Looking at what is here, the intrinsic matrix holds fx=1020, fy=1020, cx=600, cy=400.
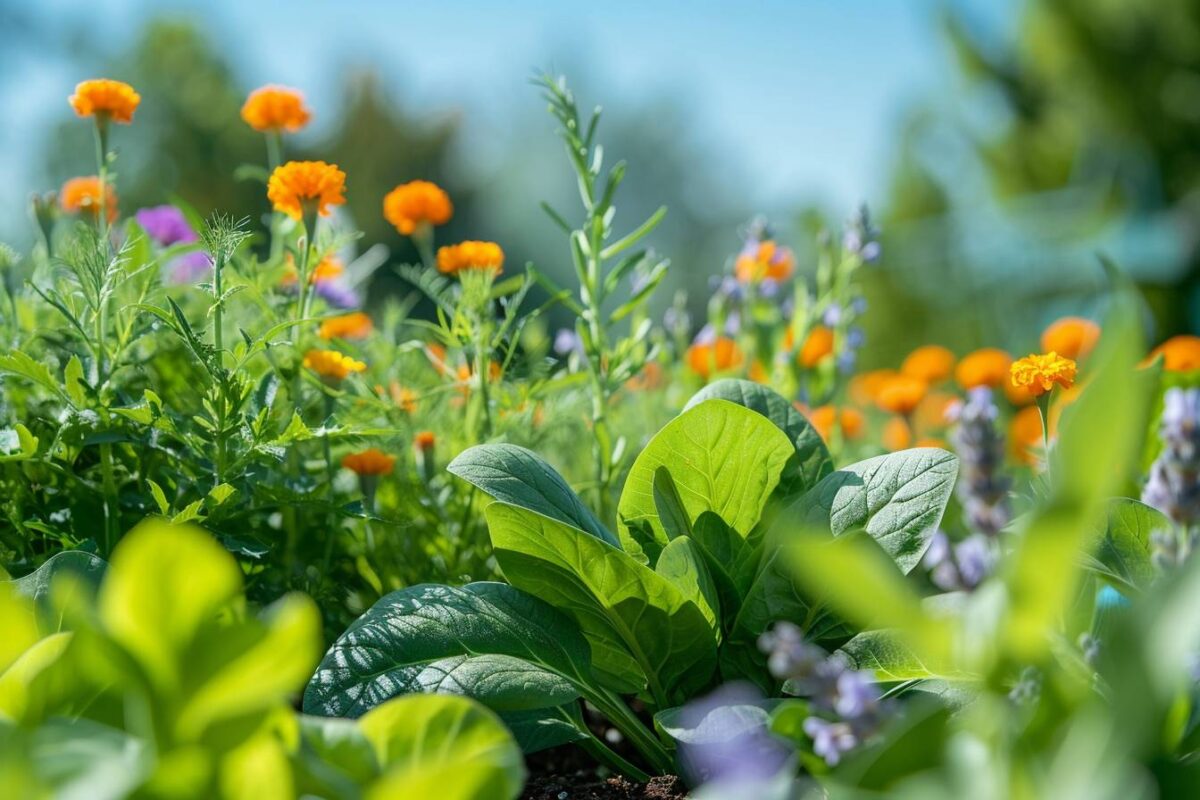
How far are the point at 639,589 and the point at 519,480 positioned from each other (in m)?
0.21

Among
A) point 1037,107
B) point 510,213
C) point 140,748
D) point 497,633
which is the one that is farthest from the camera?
point 510,213

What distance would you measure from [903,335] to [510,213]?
8.30 meters

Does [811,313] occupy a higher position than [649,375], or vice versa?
[811,313]

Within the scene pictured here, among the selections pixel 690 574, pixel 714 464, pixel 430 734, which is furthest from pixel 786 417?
pixel 430 734

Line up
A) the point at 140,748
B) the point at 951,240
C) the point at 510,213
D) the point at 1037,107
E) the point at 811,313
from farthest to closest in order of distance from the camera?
1. the point at 510,213
2. the point at 1037,107
3. the point at 951,240
4. the point at 811,313
5. the point at 140,748

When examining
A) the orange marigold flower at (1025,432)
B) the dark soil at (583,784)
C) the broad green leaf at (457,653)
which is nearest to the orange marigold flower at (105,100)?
the broad green leaf at (457,653)

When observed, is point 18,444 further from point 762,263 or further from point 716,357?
point 716,357

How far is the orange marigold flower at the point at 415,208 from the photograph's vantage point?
1.89 meters

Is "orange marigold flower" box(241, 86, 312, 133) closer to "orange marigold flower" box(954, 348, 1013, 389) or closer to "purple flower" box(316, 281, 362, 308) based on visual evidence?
"purple flower" box(316, 281, 362, 308)

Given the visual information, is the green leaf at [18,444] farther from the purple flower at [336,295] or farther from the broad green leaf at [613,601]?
the purple flower at [336,295]

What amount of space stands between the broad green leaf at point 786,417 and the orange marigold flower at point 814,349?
3.33ft

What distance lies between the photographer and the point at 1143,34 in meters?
14.5

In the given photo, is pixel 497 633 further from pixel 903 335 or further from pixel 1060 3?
pixel 1060 3

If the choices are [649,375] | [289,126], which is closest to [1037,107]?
[649,375]
